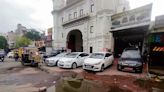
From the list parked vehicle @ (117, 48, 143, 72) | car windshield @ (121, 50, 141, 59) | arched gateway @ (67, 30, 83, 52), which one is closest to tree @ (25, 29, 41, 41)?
arched gateway @ (67, 30, 83, 52)

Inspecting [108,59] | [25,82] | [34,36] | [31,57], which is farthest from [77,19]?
[34,36]

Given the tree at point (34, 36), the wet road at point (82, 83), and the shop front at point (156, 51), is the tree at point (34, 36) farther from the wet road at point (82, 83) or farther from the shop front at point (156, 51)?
the wet road at point (82, 83)

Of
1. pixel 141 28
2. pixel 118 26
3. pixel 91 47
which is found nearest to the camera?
pixel 141 28

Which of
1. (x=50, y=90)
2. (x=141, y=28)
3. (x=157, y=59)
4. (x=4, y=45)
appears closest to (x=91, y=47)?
(x=141, y=28)

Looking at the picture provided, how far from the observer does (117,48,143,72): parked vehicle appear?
490 inches

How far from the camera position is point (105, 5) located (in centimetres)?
2398

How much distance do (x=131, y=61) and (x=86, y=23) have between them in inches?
630

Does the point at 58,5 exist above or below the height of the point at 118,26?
above

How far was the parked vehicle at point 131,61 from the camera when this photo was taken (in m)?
12.4

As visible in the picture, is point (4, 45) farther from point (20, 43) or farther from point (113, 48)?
point (113, 48)

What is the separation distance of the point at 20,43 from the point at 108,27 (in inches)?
2349

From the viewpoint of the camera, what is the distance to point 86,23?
91.1ft

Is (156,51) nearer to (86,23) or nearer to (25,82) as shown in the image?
(25,82)

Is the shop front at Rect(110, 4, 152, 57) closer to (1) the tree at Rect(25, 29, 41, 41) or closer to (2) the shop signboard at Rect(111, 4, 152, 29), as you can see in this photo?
(2) the shop signboard at Rect(111, 4, 152, 29)
